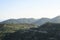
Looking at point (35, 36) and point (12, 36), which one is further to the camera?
point (12, 36)

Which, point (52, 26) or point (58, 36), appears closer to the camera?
point (58, 36)

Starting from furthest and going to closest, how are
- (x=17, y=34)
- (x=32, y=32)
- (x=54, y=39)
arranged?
(x=17, y=34) < (x=32, y=32) < (x=54, y=39)

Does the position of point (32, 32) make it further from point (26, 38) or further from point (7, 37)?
point (7, 37)

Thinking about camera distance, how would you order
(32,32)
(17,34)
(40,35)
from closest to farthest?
(40,35) → (32,32) → (17,34)

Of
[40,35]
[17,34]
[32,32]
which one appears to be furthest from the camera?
[17,34]

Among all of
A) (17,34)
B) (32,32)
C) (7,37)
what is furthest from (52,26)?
(7,37)

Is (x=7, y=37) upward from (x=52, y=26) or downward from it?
downward

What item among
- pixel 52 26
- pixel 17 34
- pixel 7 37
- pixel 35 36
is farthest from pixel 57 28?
pixel 7 37

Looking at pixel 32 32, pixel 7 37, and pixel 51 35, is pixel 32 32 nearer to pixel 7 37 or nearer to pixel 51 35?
pixel 51 35

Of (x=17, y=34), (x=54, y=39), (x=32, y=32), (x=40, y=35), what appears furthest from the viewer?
(x=17, y=34)
